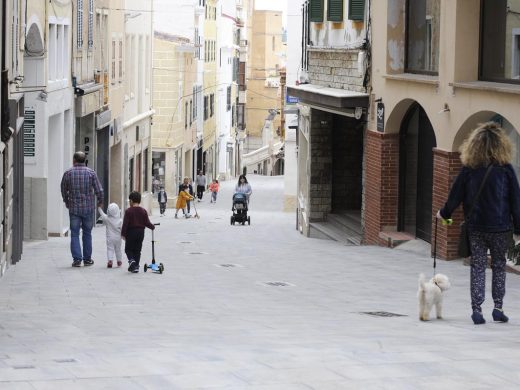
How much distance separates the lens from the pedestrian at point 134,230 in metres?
17.1

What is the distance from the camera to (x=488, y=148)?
32.4 feet

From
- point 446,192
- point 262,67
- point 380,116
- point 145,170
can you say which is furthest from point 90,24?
point 262,67

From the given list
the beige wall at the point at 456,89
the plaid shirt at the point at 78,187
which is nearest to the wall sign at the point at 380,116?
the beige wall at the point at 456,89

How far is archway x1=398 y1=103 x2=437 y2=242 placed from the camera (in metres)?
22.1

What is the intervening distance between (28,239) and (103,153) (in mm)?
12290

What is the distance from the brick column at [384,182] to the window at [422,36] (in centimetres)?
154

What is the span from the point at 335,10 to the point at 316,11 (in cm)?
206

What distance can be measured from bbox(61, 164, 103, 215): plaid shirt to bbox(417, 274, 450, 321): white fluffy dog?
7551 mm

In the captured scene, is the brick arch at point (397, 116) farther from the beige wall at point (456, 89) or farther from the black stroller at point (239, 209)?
the black stroller at point (239, 209)

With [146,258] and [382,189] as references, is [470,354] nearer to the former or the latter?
[146,258]

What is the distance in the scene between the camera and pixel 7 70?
16.2 m

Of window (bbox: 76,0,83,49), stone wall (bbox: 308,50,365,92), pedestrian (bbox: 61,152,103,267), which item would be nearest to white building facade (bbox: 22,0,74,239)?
window (bbox: 76,0,83,49)

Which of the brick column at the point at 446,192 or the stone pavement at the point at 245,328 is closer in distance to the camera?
the stone pavement at the point at 245,328

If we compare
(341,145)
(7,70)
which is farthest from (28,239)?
(341,145)
